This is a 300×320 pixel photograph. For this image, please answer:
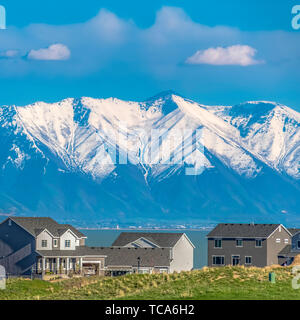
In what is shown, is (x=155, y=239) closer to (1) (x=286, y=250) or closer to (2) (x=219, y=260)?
(2) (x=219, y=260)

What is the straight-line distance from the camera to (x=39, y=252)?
133 m

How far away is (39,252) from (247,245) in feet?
102

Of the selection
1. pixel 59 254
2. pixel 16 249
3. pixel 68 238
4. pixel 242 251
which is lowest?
pixel 59 254

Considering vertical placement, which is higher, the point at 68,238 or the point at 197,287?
the point at 68,238

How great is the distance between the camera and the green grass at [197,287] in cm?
6412

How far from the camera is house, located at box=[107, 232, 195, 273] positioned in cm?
13650

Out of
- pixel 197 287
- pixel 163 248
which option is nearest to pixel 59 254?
pixel 163 248

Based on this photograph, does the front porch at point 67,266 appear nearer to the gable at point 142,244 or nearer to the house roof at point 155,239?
the house roof at point 155,239

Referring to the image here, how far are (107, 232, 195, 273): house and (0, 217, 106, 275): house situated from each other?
21.5ft

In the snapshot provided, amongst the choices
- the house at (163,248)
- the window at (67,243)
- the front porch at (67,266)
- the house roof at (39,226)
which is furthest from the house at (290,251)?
the window at (67,243)

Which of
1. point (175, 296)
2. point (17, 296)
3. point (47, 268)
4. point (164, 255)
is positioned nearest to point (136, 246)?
point (164, 255)

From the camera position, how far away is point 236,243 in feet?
478
